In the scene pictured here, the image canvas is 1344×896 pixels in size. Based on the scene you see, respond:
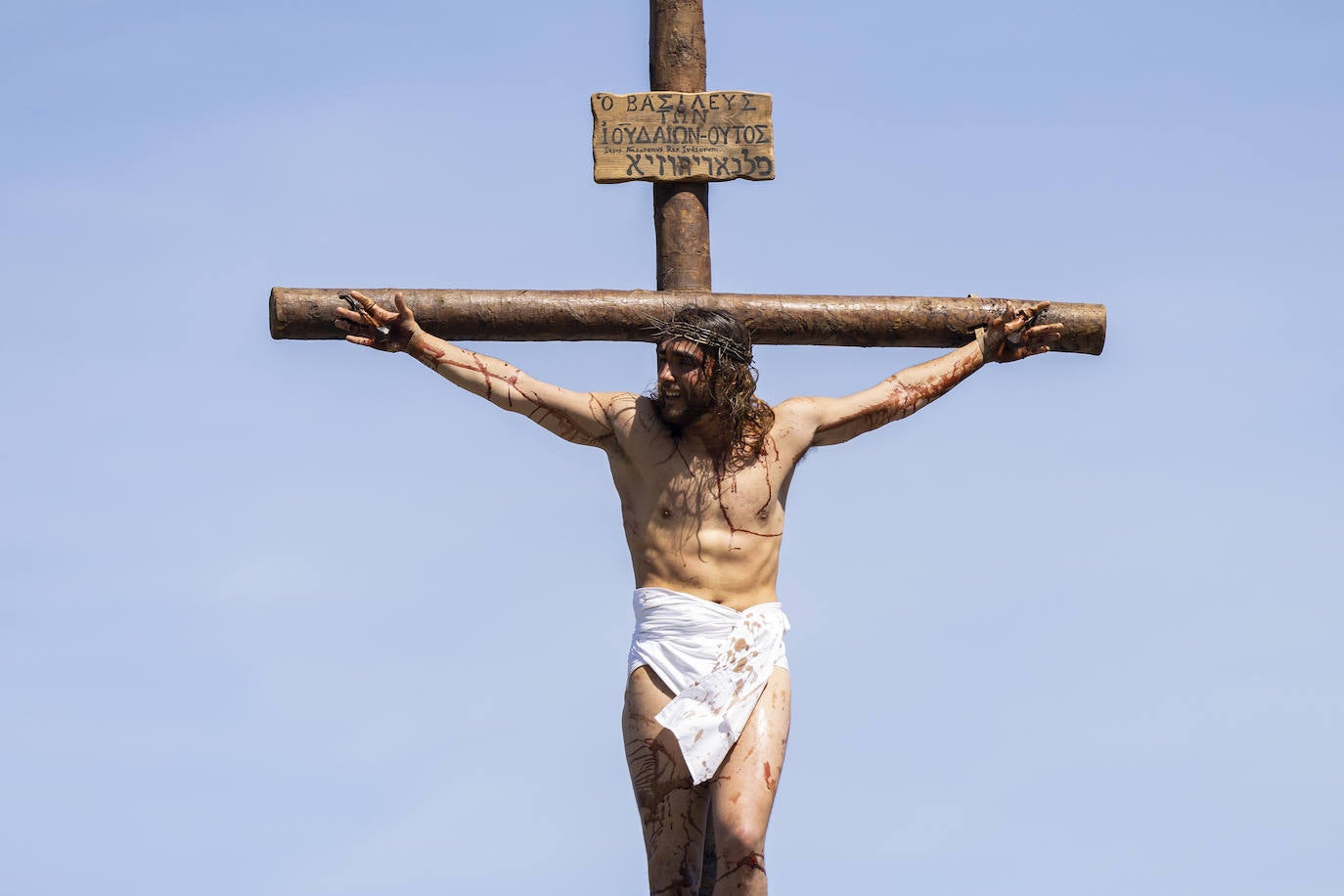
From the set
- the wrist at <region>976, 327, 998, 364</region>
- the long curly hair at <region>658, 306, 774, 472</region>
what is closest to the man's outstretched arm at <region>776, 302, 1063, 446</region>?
the wrist at <region>976, 327, 998, 364</region>

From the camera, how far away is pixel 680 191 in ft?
34.4

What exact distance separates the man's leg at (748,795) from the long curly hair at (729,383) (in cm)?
88

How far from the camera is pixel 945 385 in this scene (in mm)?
10117

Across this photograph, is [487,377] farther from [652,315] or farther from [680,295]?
[680,295]

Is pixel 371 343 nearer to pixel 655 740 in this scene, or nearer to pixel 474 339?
pixel 474 339

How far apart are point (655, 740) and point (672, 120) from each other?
264 centimetres

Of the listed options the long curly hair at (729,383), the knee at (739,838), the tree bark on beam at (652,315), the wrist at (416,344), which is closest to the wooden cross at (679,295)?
the tree bark on beam at (652,315)

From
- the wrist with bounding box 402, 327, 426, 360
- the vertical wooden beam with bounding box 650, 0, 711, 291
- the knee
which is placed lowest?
the knee

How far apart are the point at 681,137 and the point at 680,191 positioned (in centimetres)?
22

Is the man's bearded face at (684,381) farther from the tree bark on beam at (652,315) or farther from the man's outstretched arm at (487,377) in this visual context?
the tree bark on beam at (652,315)

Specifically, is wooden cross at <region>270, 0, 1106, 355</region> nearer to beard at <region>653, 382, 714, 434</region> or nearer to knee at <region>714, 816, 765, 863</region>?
beard at <region>653, 382, 714, 434</region>

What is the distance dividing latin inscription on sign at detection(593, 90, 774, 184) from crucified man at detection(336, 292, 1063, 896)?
0.84 meters

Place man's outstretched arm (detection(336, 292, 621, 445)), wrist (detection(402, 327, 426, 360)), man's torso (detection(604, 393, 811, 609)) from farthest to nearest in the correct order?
wrist (detection(402, 327, 426, 360)) < man's outstretched arm (detection(336, 292, 621, 445)) < man's torso (detection(604, 393, 811, 609))

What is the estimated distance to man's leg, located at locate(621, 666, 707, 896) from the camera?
9242mm
